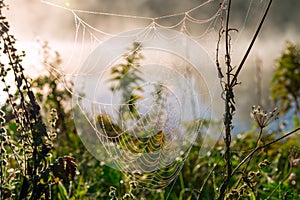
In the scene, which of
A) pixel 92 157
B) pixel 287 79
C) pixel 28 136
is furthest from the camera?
pixel 287 79

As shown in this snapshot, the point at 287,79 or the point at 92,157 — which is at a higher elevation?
the point at 287,79

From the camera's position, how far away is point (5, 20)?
210 centimetres

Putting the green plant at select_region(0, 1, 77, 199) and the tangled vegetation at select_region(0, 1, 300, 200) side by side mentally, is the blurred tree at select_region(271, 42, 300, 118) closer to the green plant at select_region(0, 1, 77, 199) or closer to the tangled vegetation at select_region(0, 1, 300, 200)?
the tangled vegetation at select_region(0, 1, 300, 200)

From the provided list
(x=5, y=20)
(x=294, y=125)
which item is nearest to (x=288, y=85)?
(x=294, y=125)

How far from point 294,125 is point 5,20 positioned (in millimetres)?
4074

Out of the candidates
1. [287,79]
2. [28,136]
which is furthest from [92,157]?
[287,79]

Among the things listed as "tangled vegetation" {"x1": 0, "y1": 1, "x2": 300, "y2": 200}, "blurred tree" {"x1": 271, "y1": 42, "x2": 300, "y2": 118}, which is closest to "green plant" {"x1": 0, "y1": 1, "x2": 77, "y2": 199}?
"tangled vegetation" {"x1": 0, "y1": 1, "x2": 300, "y2": 200}

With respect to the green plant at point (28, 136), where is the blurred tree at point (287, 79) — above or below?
above

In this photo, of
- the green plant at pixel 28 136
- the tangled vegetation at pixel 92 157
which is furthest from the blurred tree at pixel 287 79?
the green plant at pixel 28 136

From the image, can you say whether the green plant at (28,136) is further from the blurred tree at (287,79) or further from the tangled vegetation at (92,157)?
the blurred tree at (287,79)

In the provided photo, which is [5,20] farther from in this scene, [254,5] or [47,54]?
[47,54]

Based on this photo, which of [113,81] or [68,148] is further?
[113,81]

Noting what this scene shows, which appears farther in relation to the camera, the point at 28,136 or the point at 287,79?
the point at 287,79

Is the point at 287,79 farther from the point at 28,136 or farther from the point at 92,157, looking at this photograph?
the point at 28,136
